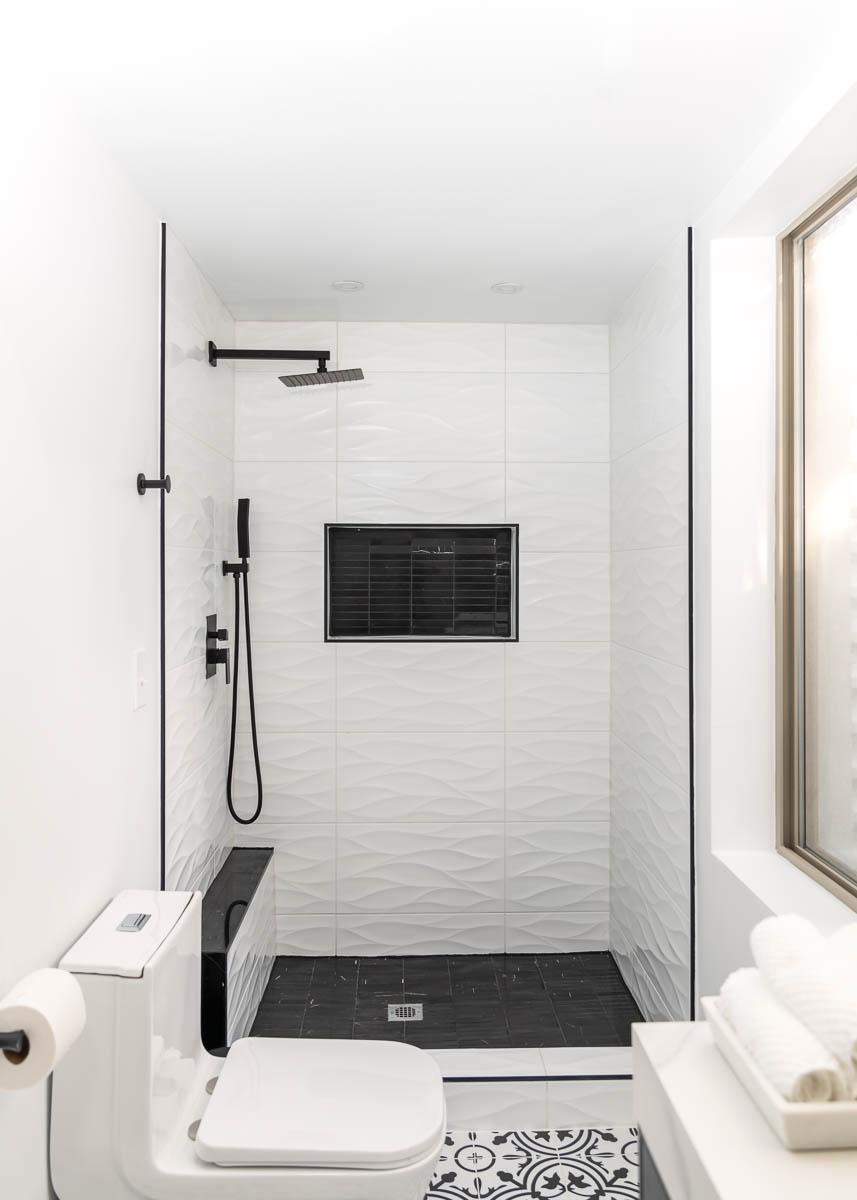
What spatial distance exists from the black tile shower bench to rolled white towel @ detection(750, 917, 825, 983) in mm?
1659

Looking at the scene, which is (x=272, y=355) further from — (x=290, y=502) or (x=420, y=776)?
(x=420, y=776)

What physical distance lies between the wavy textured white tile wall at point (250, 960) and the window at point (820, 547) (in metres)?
1.55

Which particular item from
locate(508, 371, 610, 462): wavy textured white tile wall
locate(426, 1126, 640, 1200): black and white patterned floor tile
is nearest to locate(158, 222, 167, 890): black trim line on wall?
locate(426, 1126, 640, 1200): black and white patterned floor tile

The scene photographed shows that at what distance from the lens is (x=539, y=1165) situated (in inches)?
88.7

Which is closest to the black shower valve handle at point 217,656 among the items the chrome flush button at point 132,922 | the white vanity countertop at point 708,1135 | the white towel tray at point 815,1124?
the chrome flush button at point 132,922

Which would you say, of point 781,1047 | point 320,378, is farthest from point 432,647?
point 781,1047

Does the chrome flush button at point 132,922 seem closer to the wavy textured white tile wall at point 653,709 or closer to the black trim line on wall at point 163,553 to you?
the black trim line on wall at point 163,553

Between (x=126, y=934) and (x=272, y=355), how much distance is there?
1989 millimetres

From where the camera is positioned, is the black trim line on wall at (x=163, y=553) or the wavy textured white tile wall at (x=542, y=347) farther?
the wavy textured white tile wall at (x=542, y=347)

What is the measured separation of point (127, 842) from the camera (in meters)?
2.06

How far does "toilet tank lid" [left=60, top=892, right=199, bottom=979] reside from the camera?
1661 mm

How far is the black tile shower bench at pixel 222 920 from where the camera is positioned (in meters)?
2.38

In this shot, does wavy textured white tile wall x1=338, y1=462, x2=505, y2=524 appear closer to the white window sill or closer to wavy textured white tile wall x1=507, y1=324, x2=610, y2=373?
wavy textured white tile wall x1=507, y1=324, x2=610, y2=373

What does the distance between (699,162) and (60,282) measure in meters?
1.42
